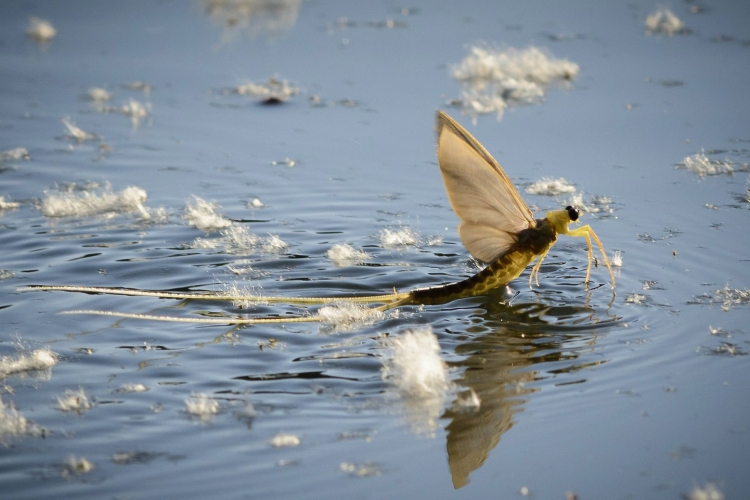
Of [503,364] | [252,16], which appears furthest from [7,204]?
[252,16]

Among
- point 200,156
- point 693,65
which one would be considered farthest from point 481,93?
point 200,156

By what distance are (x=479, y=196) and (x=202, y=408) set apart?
1.86 m

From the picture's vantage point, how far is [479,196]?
4508 mm

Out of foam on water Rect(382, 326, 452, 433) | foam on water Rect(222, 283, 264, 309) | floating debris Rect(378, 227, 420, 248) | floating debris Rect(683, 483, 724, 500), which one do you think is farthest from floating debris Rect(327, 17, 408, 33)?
floating debris Rect(683, 483, 724, 500)

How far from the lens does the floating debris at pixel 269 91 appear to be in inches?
324

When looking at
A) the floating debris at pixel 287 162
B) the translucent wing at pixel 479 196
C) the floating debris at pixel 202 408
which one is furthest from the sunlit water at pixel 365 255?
the translucent wing at pixel 479 196

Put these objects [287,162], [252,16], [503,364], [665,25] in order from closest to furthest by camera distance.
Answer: [503,364], [287,162], [665,25], [252,16]

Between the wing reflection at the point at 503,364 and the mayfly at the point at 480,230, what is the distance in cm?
24

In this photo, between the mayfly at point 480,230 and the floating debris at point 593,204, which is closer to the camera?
the mayfly at point 480,230

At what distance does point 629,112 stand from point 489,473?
521 centimetres

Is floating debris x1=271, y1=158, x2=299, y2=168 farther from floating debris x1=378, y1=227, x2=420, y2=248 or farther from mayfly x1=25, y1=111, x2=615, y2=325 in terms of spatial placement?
mayfly x1=25, y1=111, x2=615, y2=325

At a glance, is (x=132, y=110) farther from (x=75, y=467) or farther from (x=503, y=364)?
(x=75, y=467)

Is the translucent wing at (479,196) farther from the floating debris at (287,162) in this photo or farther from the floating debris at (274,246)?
the floating debris at (287,162)

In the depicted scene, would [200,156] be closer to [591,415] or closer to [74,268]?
[74,268]
